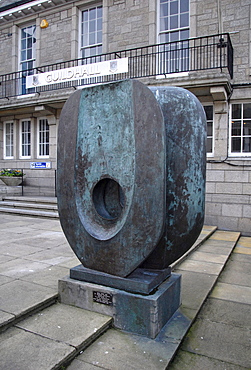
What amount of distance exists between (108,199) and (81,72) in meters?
8.96

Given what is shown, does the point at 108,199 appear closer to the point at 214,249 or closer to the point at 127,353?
the point at 127,353

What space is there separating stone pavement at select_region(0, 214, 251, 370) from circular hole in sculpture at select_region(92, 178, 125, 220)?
953mm

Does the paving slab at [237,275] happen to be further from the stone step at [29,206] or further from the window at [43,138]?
the window at [43,138]

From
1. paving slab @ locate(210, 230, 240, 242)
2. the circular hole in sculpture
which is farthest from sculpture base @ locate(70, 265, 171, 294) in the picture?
paving slab @ locate(210, 230, 240, 242)

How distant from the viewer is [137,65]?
1045cm

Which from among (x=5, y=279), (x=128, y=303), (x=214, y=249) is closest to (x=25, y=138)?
(x=214, y=249)

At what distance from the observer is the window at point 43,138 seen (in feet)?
42.3

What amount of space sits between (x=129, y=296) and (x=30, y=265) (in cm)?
205

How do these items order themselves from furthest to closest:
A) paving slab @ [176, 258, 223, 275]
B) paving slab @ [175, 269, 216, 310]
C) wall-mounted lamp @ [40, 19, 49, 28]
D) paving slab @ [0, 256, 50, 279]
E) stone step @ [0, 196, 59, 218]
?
1. wall-mounted lamp @ [40, 19, 49, 28]
2. stone step @ [0, 196, 59, 218]
3. paving slab @ [176, 258, 223, 275]
4. paving slab @ [0, 256, 50, 279]
5. paving slab @ [175, 269, 216, 310]

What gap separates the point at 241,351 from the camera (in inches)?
99.0

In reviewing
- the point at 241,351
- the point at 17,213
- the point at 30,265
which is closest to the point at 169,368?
the point at 241,351

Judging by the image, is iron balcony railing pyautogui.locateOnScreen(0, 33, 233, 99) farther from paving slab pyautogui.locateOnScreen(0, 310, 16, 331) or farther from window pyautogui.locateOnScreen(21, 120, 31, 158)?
paving slab pyautogui.locateOnScreen(0, 310, 16, 331)

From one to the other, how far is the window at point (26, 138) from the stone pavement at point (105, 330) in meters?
9.75

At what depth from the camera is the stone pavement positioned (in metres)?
2.20
